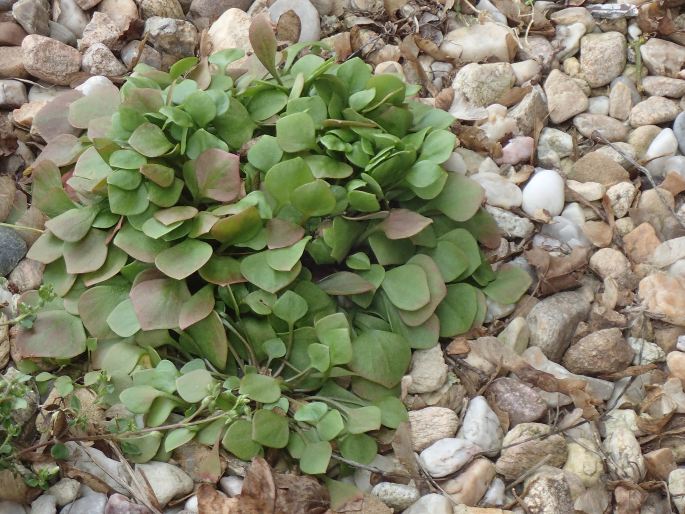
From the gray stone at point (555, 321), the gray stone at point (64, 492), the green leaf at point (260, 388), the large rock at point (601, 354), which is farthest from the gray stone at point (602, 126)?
the gray stone at point (64, 492)

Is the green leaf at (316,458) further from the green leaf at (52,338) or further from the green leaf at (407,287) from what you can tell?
the green leaf at (52,338)

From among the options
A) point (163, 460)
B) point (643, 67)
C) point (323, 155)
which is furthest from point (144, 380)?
point (643, 67)

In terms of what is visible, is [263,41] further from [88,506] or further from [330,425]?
[88,506]

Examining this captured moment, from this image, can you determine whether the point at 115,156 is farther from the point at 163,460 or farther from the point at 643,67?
the point at 643,67

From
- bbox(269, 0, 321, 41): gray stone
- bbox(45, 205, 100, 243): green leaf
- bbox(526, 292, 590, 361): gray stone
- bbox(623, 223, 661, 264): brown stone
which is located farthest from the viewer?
bbox(269, 0, 321, 41): gray stone

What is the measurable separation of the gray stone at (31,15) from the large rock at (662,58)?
1.94 metres

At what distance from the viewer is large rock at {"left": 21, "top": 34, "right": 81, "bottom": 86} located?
8.02 feet

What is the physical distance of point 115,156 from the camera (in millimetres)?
1950

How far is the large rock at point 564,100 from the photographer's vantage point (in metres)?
2.62

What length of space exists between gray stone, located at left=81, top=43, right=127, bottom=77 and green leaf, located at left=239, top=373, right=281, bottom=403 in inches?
46.5

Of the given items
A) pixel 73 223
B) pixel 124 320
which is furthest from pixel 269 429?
pixel 73 223

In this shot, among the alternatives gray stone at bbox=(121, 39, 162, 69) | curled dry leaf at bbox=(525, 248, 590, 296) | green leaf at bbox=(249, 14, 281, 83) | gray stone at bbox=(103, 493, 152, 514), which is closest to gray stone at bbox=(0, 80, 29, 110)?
gray stone at bbox=(121, 39, 162, 69)

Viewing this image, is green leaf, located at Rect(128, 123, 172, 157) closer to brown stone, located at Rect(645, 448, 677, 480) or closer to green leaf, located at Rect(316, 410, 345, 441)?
green leaf, located at Rect(316, 410, 345, 441)

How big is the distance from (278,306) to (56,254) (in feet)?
1.93
